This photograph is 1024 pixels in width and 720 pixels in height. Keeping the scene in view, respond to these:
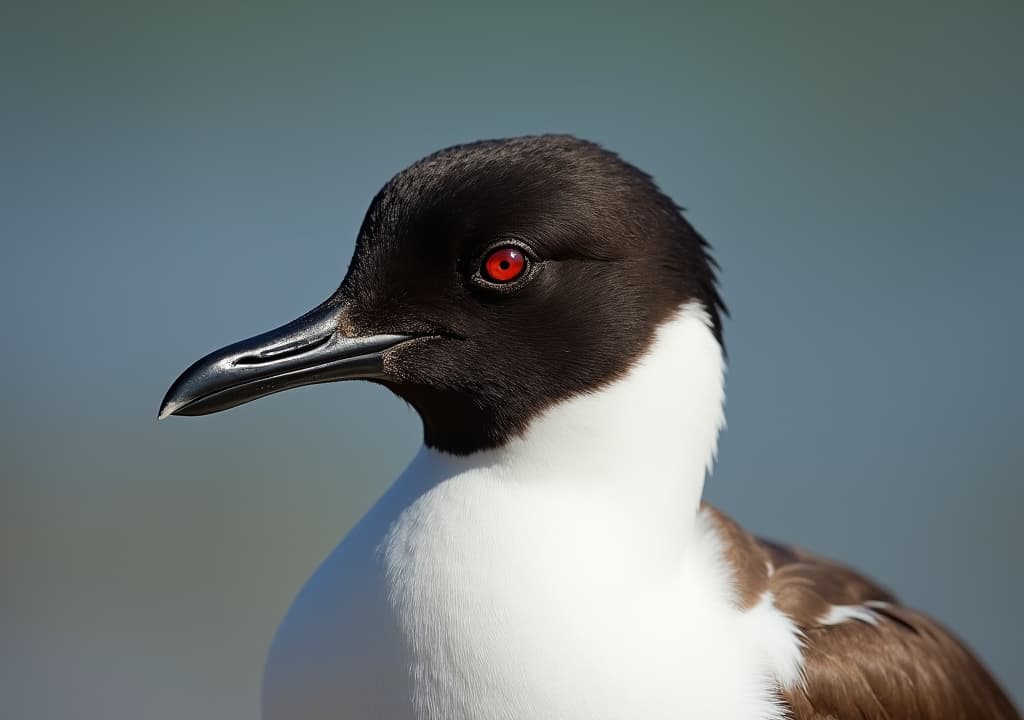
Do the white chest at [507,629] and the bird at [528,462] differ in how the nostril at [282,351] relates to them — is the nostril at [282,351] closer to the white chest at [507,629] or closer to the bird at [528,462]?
the bird at [528,462]

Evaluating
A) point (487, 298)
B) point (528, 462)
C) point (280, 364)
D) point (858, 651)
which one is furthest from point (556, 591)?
point (858, 651)

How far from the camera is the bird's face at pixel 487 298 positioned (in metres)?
3.64

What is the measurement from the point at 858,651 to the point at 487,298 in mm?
1456

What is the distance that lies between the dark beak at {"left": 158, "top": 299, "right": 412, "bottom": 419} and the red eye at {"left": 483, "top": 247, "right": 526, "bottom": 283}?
0.29 meters

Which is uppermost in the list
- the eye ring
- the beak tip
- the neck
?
the eye ring

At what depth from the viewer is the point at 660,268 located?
377 centimetres

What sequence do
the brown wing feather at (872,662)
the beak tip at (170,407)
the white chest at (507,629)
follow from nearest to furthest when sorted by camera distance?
the white chest at (507,629)
the beak tip at (170,407)
the brown wing feather at (872,662)

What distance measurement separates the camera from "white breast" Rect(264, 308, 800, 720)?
3463mm

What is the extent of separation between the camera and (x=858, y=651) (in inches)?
158

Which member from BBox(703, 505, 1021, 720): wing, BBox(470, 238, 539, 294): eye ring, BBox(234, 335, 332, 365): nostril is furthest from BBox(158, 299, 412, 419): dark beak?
BBox(703, 505, 1021, 720): wing

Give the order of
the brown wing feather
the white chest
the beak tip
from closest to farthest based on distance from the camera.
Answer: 1. the white chest
2. the beak tip
3. the brown wing feather

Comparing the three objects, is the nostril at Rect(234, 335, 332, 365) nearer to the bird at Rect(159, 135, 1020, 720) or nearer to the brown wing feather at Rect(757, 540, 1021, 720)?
the bird at Rect(159, 135, 1020, 720)

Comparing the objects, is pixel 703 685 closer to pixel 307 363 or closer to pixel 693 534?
pixel 693 534

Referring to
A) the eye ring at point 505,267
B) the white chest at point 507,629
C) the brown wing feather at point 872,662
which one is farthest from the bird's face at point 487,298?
the brown wing feather at point 872,662
